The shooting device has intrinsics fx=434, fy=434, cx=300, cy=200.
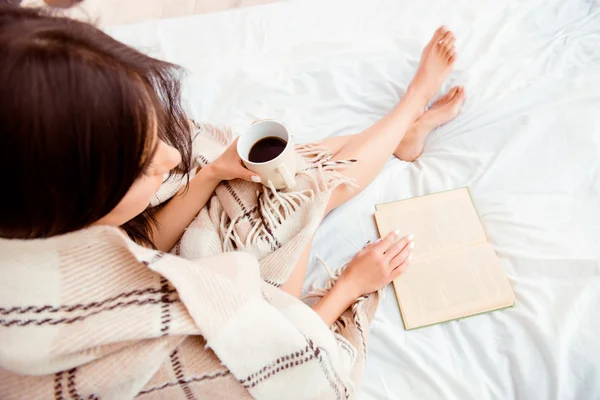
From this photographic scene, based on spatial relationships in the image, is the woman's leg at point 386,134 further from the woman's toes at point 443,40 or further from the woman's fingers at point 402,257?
the woman's fingers at point 402,257

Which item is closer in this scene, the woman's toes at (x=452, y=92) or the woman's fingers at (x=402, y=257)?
the woman's fingers at (x=402, y=257)

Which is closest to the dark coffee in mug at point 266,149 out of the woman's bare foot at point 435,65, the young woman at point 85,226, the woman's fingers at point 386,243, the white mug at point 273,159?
the white mug at point 273,159

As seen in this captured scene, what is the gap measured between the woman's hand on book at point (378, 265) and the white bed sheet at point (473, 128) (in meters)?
0.05

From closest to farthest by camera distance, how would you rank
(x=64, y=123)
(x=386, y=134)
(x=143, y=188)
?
(x=64, y=123), (x=143, y=188), (x=386, y=134)

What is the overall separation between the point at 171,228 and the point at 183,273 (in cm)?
30

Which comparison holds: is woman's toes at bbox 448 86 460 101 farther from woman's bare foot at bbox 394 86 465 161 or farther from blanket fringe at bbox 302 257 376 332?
blanket fringe at bbox 302 257 376 332

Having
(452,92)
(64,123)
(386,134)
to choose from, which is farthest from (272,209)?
(452,92)

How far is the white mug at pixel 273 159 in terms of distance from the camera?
660 millimetres

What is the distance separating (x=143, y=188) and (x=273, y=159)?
22 centimetres

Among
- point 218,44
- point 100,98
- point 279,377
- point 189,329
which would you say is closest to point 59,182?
point 100,98

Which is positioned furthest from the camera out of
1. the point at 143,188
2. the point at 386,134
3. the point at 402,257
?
the point at 386,134

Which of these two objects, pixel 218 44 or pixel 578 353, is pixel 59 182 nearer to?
pixel 578 353

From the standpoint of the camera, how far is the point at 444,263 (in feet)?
2.48

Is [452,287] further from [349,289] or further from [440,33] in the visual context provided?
[440,33]
